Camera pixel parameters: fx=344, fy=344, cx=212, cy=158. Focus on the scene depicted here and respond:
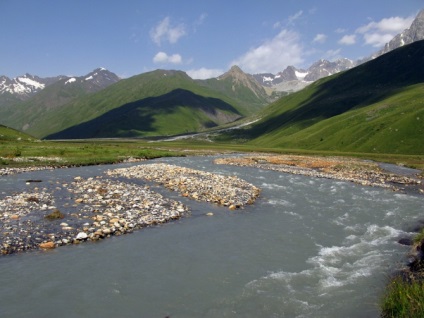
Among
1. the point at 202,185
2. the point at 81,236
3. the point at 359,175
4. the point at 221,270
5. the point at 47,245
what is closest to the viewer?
the point at 221,270

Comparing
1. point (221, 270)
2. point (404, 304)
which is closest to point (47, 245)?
point (221, 270)

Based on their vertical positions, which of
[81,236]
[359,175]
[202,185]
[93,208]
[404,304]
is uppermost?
[93,208]

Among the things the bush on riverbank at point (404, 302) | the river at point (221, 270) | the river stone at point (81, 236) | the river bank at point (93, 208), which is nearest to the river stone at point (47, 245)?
the river bank at point (93, 208)

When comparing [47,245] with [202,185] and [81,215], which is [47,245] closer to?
[81,215]

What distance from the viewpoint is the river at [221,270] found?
14.9 metres

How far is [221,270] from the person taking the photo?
1886cm

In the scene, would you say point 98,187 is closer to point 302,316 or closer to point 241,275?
point 241,275

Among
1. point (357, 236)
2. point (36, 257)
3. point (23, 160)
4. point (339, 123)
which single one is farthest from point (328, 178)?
point (339, 123)

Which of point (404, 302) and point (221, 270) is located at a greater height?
point (404, 302)

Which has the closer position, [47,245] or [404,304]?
[404,304]

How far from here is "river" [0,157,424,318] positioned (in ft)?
48.8

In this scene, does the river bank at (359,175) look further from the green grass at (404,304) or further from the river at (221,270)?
the green grass at (404,304)

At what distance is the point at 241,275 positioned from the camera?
1825 centimetres

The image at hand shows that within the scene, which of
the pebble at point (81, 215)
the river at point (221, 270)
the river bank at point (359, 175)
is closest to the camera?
the river at point (221, 270)
